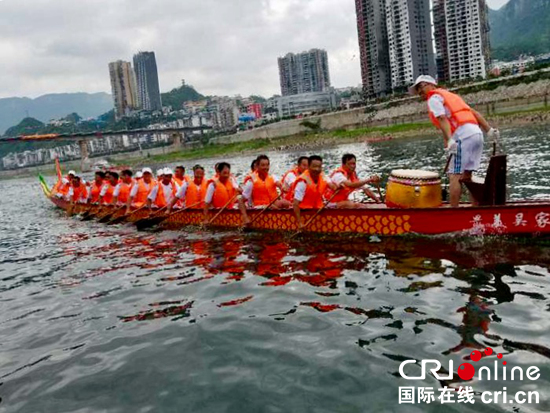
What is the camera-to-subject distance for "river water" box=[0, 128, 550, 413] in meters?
4.21

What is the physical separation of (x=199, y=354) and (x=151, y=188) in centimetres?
1141

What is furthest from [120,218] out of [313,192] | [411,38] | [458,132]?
[411,38]

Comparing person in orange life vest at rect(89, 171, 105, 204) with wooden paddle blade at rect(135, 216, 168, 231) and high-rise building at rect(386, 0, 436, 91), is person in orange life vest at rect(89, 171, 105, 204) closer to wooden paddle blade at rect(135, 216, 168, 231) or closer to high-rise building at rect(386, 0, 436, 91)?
wooden paddle blade at rect(135, 216, 168, 231)

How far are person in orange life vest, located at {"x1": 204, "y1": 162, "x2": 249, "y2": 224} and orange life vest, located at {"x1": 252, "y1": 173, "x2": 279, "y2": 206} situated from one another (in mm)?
514

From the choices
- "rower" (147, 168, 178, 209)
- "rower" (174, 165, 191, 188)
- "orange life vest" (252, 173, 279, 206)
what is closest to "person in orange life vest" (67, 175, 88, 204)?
"rower" (147, 168, 178, 209)

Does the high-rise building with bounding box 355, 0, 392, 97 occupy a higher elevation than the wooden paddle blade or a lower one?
higher

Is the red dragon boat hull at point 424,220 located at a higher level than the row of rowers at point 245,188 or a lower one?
lower

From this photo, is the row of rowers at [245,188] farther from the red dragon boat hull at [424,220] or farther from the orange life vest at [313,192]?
the red dragon boat hull at [424,220]

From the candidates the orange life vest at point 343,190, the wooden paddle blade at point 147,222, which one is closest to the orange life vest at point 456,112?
the orange life vest at point 343,190

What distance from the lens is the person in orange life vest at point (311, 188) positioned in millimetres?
9898

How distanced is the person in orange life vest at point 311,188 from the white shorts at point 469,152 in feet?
8.63

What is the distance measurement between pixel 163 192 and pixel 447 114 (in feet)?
30.8

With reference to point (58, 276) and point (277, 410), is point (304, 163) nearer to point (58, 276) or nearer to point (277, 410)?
point (58, 276)

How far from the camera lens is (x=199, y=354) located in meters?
5.06
